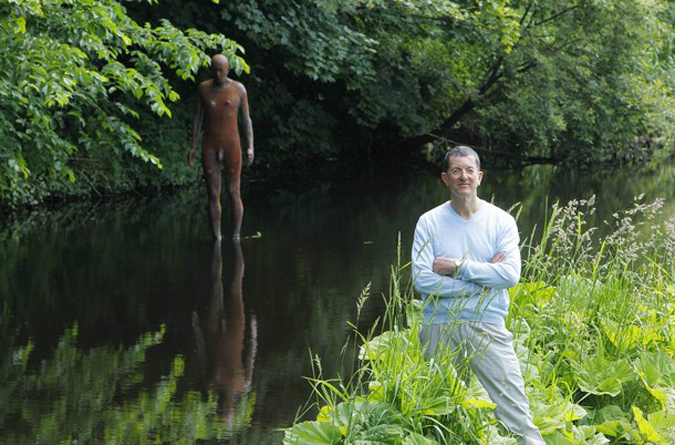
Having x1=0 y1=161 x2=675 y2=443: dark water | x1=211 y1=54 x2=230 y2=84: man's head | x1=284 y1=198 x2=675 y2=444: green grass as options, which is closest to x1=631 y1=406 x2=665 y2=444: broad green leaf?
x1=284 y1=198 x2=675 y2=444: green grass

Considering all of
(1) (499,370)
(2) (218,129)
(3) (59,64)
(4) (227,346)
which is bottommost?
(4) (227,346)

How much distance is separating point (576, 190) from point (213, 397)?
16.2 meters

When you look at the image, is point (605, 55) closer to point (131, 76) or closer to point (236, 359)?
point (131, 76)

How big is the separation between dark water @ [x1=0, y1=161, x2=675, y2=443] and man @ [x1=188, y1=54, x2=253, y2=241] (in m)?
0.73

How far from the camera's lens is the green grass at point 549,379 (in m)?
4.40

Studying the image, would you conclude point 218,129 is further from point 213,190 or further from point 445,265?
point 445,265

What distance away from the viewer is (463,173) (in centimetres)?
450

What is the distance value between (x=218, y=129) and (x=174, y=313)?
4069 millimetres

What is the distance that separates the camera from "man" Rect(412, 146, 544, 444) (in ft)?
14.7

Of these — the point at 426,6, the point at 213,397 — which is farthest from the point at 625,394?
the point at 426,6

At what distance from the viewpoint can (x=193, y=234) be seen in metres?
13.3

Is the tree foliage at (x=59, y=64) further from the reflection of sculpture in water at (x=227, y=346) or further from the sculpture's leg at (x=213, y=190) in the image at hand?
Answer: the reflection of sculpture in water at (x=227, y=346)

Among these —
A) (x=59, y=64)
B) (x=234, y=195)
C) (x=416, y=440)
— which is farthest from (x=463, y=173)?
(x=234, y=195)

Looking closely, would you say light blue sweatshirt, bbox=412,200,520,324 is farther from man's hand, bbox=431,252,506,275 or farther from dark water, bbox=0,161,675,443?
dark water, bbox=0,161,675,443
